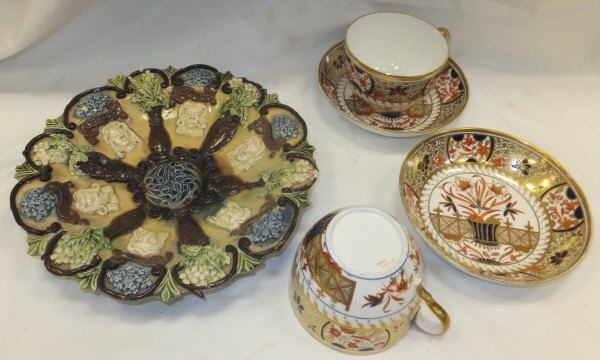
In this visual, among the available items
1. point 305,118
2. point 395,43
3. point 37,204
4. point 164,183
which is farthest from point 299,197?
point 395,43

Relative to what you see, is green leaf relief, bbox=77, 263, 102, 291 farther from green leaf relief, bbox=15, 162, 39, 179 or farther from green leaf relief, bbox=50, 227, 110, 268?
green leaf relief, bbox=15, 162, 39, 179

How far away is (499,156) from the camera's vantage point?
3.81 ft

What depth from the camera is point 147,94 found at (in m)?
1.11

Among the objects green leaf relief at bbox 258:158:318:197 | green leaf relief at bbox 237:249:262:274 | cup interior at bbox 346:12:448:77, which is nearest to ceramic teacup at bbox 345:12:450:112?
cup interior at bbox 346:12:448:77

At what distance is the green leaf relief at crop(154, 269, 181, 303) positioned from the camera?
32.7 inches

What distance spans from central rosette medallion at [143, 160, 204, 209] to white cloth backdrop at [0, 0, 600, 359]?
20 cm

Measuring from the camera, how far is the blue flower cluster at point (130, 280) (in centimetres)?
83

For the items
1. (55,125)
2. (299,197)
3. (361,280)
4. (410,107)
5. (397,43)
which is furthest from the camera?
(397,43)

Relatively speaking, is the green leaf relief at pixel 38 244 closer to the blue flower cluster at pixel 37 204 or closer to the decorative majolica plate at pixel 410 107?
the blue flower cluster at pixel 37 204

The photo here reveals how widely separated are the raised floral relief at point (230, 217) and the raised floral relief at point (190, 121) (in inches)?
9.3

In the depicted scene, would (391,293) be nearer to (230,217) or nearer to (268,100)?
(230,217)

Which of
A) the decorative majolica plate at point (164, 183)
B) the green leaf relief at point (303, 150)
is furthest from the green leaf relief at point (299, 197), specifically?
the green leaf relief at point (303, 150)

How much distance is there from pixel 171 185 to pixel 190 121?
0.71 feet

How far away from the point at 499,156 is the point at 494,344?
46 cm
